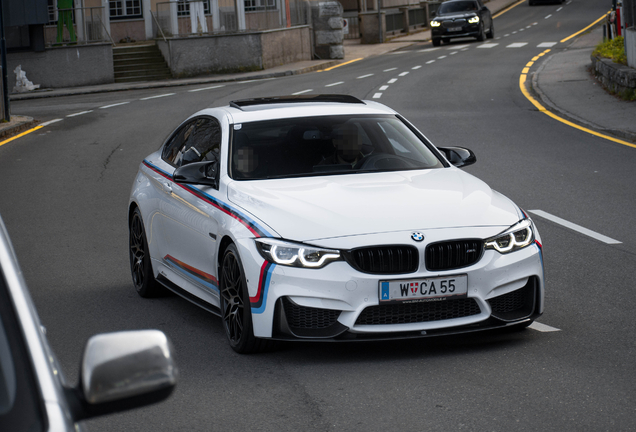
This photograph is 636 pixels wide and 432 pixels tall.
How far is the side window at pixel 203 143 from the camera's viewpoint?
7.04 metres

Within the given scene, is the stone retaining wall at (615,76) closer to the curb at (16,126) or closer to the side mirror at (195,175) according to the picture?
the curb at (16,126)

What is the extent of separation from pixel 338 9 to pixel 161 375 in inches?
1584

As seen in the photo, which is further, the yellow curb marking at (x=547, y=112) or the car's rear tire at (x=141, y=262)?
the yellow curb marking at (x=547, y=112)

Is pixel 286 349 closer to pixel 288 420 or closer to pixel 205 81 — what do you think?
pixel 288 420

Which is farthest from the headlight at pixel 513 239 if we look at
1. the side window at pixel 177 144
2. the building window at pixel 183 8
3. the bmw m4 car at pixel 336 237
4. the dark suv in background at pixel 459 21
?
the dark suv in background at pixel 459 21

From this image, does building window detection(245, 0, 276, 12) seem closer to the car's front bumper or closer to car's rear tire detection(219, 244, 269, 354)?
car's rear tire detection(219, 244, 269, 354)

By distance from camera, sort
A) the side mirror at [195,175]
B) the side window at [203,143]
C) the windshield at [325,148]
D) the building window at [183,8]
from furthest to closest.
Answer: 1. the building window at [183,8]
2. the side window at [203,143]
3. the windshield at [325,148]
4. the side mirror at [195,175]

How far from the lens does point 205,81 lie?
3334cm

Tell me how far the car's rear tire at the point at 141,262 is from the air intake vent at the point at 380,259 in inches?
97.2

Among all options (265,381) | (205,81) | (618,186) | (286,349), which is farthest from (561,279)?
(205,81)

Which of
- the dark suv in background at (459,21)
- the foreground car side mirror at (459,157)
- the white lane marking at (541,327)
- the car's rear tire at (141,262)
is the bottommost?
the white lane marking at (541,327)

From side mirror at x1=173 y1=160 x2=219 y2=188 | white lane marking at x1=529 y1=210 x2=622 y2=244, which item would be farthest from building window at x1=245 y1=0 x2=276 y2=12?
side mirror at x1=173 y1=160 x2=219 y2=188

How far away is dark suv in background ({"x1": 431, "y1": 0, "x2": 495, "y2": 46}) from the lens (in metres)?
44.0

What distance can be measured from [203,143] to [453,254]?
249 centimetres
